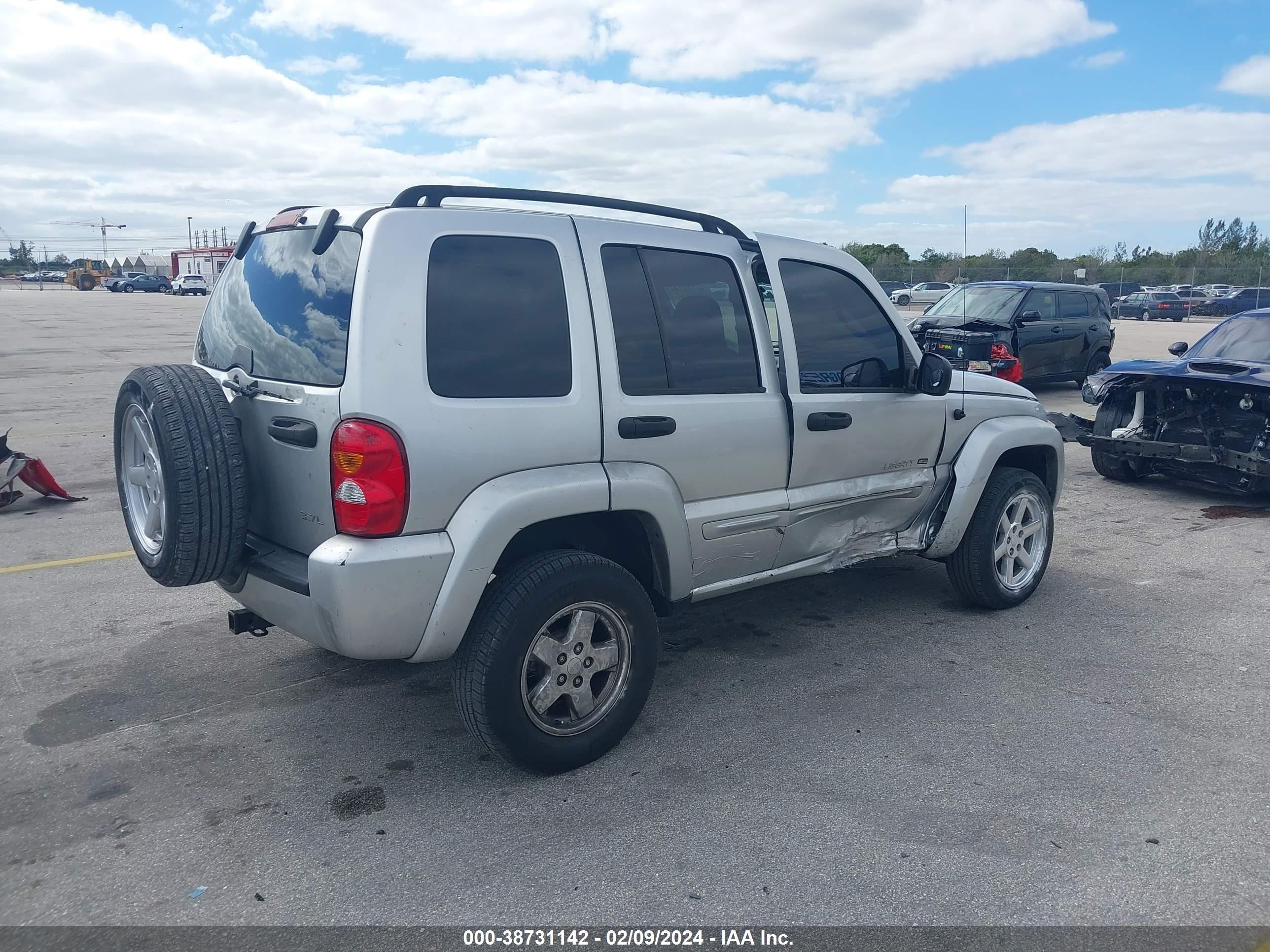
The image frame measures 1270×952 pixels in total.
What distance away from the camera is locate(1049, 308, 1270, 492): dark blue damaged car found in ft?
25.5

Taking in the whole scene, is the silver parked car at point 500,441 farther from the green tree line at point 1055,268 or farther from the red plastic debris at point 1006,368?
the green tree line at point 1055,268

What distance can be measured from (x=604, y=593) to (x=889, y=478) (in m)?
1.91

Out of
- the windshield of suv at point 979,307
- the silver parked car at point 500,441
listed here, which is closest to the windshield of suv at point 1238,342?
the windshield of suv at point 979,307

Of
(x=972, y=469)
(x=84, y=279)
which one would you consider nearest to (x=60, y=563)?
(x=972, y=469)

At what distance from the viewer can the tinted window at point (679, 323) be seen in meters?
3.82

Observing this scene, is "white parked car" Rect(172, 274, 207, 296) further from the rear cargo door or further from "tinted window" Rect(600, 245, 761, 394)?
"tinted window" Rect(600, 245, 761, 394)

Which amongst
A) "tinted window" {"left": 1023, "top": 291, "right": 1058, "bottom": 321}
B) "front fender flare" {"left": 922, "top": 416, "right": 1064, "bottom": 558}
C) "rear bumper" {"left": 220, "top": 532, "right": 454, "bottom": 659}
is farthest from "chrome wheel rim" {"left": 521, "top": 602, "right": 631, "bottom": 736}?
"tinted window" {"left": 1023, "top": 291, "right": 1058, "bottom": 321}

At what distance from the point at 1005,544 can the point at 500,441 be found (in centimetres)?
325

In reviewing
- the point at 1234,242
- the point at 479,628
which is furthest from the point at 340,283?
the point at 1234,242

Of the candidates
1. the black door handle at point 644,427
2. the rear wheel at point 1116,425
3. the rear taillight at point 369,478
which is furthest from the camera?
the rear wheel at point 1116,425

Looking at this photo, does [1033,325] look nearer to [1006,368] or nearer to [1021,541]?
[1006,368]

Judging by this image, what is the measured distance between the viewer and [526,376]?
350cm

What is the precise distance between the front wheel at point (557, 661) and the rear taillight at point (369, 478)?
0.49m

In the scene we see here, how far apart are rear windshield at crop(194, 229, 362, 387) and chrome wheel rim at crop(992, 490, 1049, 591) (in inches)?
141
